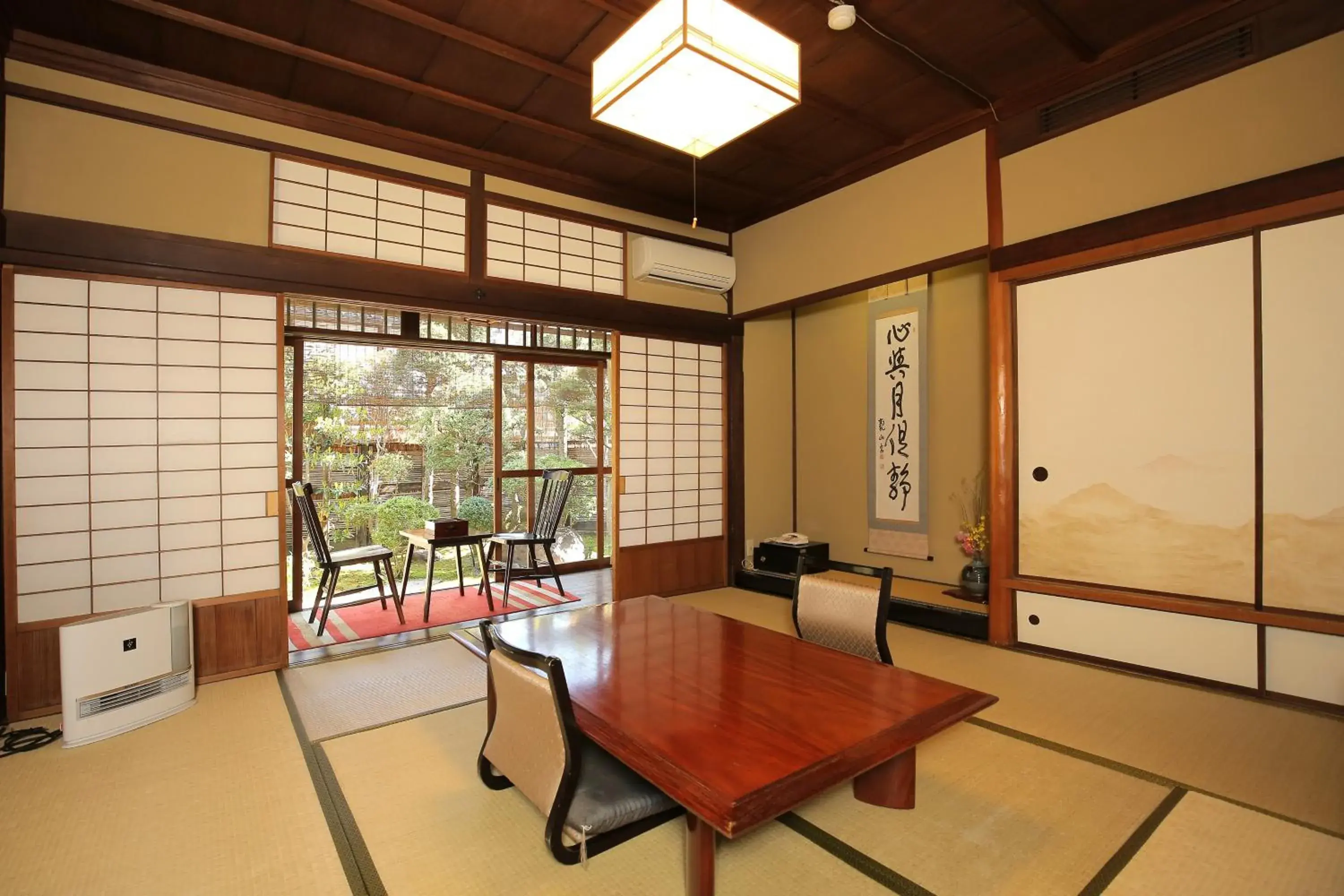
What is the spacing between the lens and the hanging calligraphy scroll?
489 cm

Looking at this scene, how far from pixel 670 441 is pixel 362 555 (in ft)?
8.19

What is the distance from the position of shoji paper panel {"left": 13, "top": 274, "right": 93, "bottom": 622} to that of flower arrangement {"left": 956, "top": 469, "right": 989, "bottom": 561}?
5169 mm

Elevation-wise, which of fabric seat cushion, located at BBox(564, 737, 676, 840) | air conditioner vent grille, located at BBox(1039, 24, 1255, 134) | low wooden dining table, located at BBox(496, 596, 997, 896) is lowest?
fabric seat cushion, located at BBox(564, 737, 676, 840)

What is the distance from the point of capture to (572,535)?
21.3 feet

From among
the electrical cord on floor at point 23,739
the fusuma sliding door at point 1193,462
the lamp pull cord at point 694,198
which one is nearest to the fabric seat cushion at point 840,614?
the fusuma sliding door at point 1193,462

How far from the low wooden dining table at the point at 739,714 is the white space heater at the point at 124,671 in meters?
1.76

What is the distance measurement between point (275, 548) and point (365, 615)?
1.37 meters

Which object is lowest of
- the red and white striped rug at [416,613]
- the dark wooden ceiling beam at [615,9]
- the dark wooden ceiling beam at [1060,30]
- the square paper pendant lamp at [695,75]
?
the red and white striped rug at [416,613]

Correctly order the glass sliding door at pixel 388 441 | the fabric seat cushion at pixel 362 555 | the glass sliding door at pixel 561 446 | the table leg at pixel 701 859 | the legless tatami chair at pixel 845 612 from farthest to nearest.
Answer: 1. the glass sliding door at pixel 561 446
2. the glass sliding door at pixel 388 441
3. the fabric seat cushion at pixel 362 555
4. the legless tatami chair at pixel 845 612
5. the table leg at pixel 701 859

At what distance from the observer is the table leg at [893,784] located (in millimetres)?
1970

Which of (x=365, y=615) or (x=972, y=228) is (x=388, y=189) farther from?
(x=972, y=228)

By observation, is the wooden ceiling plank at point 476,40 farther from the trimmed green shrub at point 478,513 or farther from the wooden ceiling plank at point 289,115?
the trimmed green shrub at point 478,513

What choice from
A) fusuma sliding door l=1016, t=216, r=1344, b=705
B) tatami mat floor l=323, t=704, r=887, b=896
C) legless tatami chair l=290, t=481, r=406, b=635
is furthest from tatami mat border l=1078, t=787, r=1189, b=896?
legless tatami chair l=290, t=481, r=406, b=635

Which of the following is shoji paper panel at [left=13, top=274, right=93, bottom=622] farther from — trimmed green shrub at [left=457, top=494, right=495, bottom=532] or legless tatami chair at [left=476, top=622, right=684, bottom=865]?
trimmed green shrub at [left=457, top=494, right=495, bottom=532]
